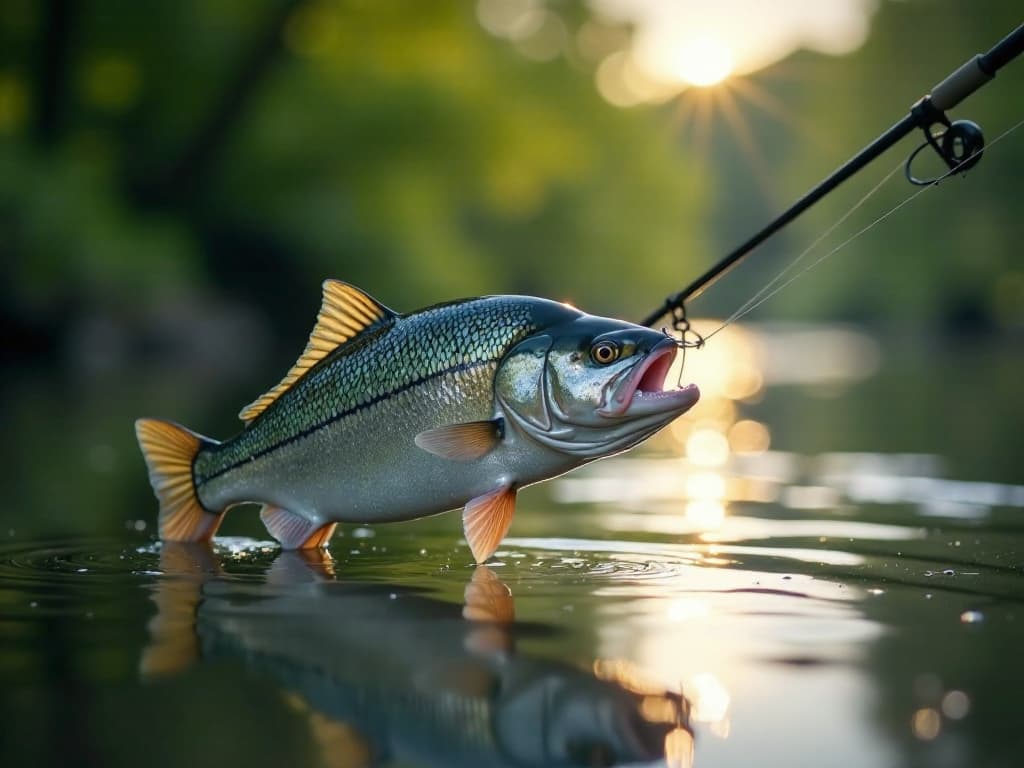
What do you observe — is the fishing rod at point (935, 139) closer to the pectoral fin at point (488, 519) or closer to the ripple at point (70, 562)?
the pectoral fin at point (488, 519)

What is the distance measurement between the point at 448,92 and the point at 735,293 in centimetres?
8517

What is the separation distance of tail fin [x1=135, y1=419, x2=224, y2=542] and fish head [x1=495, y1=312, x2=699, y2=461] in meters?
1.62

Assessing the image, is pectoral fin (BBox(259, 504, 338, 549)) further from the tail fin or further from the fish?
the tail fin

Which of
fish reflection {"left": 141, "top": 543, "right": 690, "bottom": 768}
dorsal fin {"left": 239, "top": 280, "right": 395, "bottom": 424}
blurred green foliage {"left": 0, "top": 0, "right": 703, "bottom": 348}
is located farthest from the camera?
blurred green foliage {"left": 0, "top": 0, "right": 703, "bottom": 348}

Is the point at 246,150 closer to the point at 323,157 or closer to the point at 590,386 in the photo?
the point at 323,157

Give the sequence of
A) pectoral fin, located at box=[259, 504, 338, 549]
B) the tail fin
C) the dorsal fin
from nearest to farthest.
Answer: the dorsal fin
pectoral fin, located at box=[259, 504, 338, 549]
the tail fin

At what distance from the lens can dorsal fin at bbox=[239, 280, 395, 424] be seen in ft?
20.2

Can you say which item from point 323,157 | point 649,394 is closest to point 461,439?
point 649,394

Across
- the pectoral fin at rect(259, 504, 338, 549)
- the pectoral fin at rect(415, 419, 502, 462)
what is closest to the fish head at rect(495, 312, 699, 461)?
the pectoral fin at rect(415, 419, 502, 462)

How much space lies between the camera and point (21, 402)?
18578mm

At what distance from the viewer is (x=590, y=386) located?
5.51 meters

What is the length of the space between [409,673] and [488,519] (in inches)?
64.8

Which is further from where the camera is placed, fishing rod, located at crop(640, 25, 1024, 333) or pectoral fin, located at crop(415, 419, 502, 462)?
fishing rod, located at crop(640, 25, 1024, 333)

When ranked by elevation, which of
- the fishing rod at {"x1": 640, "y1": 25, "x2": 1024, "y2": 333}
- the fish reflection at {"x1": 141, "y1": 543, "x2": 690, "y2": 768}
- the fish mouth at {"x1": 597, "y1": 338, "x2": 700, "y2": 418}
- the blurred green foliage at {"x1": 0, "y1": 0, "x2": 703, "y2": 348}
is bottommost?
the fish reflection at {"x1": 141, "y1": 543, "x2": 690, "y2": 768}
